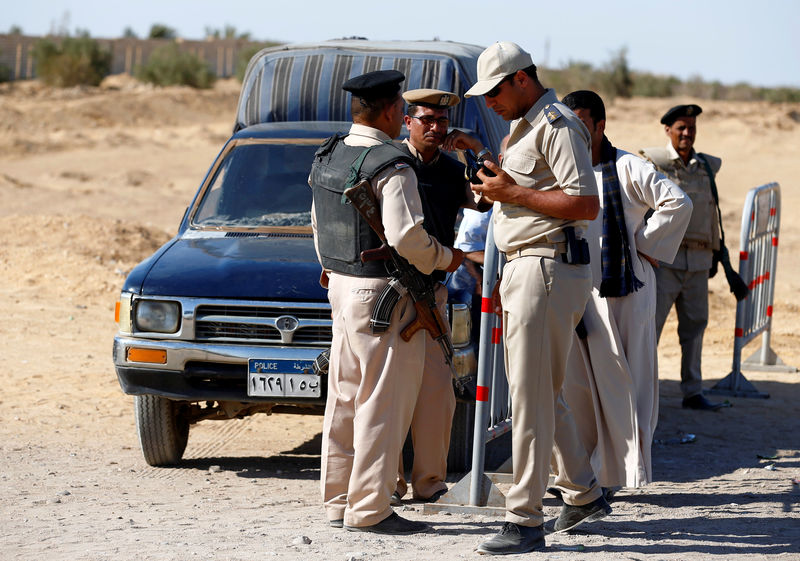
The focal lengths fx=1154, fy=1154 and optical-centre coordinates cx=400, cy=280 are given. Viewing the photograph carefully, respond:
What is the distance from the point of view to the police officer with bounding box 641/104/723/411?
26.6 ft

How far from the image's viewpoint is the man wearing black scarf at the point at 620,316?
5.31m

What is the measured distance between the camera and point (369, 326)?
4.89 meters

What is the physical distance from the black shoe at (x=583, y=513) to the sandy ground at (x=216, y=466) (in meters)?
0.06

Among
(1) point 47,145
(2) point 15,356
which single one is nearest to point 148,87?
(1) point 47,145

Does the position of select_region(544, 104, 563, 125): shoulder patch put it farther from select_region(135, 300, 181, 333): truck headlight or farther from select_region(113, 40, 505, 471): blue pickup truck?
select_region(135, 300, 181, 333): truck headlight

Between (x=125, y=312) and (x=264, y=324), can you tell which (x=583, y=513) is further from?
(x=125, y=312)

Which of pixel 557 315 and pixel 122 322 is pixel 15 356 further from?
pixel 557 315

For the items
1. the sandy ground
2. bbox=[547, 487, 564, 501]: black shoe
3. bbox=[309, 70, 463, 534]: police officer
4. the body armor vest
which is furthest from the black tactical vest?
the body armor vest

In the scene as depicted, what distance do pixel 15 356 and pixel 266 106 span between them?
11.5ft

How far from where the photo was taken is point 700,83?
62.0 metres

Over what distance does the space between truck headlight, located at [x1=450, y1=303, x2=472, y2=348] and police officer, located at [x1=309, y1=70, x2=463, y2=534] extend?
2.89 feet

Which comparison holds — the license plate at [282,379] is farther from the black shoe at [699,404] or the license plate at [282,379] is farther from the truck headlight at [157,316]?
the black shoe at [699,404]

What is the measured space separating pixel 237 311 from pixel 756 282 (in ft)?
16.8

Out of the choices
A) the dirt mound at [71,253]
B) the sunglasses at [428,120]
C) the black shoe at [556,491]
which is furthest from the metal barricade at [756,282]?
the dirt mound at [71,253]
